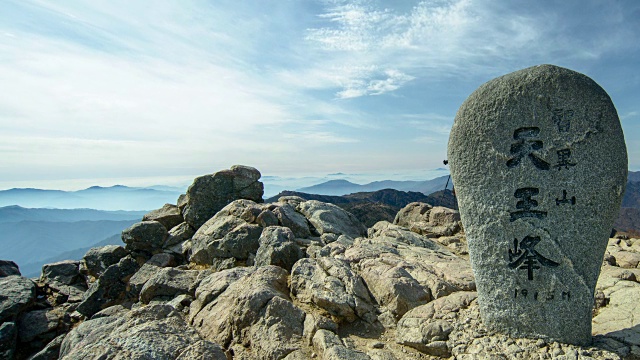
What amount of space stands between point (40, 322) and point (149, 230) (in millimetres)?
7019

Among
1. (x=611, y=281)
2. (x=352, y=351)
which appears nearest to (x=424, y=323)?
(x=352, y=351)

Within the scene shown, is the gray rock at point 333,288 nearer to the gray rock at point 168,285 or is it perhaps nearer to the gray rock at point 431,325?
the gray rock at point 431,325

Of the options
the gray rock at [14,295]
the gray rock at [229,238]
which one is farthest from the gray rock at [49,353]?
the gray rock at [229,238]

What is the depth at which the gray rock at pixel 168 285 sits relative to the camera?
1409 cm

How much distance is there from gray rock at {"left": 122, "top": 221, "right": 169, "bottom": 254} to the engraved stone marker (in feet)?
66.3

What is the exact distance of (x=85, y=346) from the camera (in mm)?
6910

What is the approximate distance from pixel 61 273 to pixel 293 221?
1565cm

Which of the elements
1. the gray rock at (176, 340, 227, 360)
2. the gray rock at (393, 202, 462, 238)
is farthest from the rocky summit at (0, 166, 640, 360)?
the gray rock at (393, 202, 462, 238)

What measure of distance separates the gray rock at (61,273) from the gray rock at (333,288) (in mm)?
18372

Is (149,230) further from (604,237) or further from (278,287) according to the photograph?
(604,237)

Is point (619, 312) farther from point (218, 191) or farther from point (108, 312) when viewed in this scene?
point (218, 191)

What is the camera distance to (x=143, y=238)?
21547 millimetres

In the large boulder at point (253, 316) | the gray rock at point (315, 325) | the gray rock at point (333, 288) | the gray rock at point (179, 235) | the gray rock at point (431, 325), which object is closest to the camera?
the gray rock at point (431, 325)

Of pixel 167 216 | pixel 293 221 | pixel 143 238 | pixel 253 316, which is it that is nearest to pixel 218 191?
pixel 167 216
